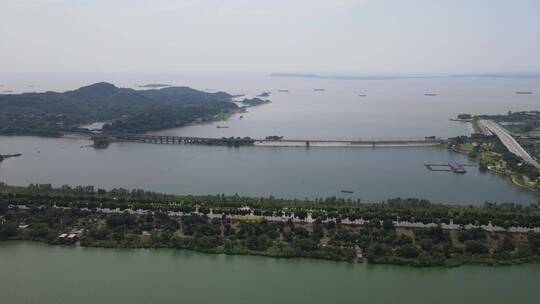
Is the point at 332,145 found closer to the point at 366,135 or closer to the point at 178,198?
the point at 366,135

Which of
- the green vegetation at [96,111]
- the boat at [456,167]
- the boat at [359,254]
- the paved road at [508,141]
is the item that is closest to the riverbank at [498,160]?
the paved road at [508,141]

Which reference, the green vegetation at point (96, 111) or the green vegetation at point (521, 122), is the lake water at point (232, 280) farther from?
the green vegetation at point (521, 122)

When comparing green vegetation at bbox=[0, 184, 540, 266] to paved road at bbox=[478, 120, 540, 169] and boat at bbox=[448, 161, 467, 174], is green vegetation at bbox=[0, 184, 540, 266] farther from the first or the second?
paved road at bbox=[478, 120, 540, 169]

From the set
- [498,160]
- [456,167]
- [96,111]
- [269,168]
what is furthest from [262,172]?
[96,111]

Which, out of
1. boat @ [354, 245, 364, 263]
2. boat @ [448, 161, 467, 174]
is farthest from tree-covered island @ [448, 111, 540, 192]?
boat @ [354, 245, 364, 263]

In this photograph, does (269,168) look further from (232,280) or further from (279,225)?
(232,280)

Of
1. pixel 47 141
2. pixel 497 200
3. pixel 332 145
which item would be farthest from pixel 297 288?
pixel 47 141
